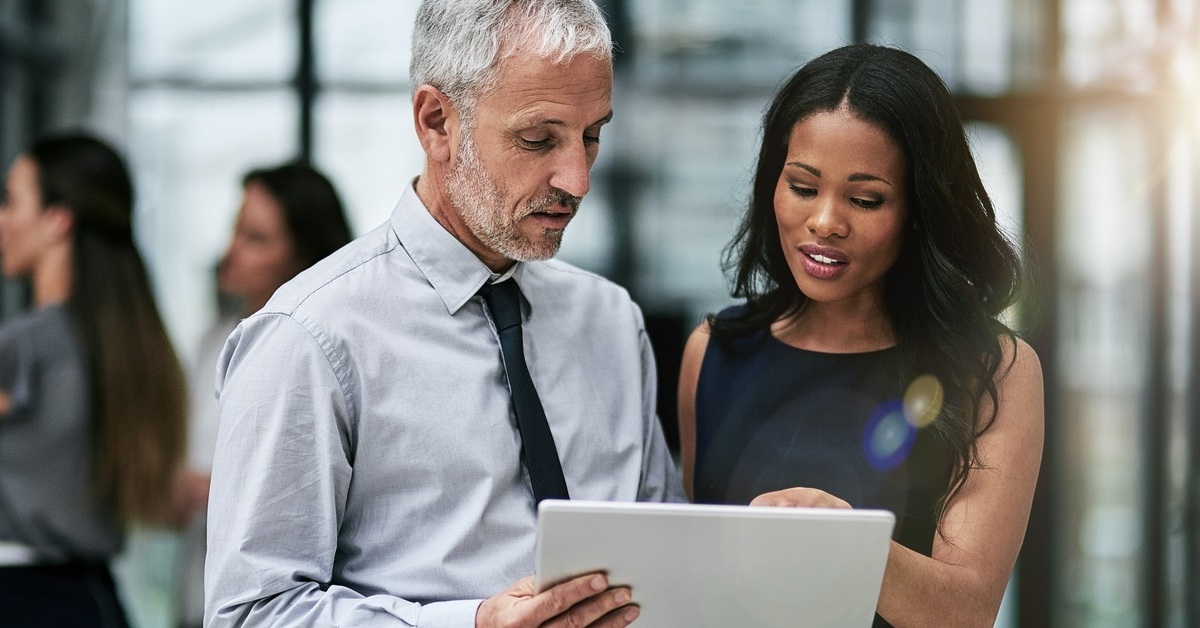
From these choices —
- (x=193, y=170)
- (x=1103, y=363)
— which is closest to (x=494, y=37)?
(x=193, y=170)

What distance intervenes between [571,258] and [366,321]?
2.27 metres

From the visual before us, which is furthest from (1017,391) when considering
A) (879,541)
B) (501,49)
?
(501,49)

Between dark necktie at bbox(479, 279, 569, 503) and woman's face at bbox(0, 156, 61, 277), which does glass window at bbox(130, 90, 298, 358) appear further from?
dark necktie at bbox(479, 279, 569, 503)

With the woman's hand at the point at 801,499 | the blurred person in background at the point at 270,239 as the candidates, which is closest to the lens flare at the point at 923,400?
the woman's hand at the point at 801,499

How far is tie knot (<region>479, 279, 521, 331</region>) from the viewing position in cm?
158

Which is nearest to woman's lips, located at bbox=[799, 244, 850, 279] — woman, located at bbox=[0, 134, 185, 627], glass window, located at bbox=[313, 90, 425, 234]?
woman, located at bbox=[0, 134, 185, 627]

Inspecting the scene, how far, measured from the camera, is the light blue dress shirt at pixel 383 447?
1374mm

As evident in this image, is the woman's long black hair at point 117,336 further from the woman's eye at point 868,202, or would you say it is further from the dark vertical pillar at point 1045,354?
the dark vertical pillar at point 1045,354

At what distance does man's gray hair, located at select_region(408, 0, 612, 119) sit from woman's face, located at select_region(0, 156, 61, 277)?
1474 millimetres

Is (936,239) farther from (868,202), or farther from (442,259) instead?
(442,259)

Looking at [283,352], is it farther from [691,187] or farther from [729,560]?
[691,187]

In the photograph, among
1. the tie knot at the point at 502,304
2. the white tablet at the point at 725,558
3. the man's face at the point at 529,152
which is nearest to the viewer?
the white tablet at the point at 725,558

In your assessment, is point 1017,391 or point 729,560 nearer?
point 729,560

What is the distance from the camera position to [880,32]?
364 cm
